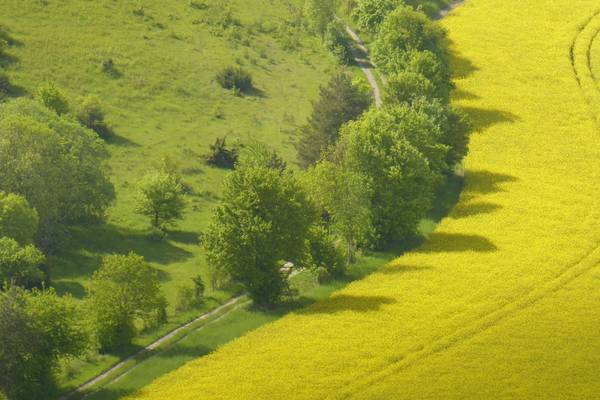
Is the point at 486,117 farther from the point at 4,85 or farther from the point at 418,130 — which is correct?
the point at 4,85

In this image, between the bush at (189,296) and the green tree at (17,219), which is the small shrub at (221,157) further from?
the green tree at (17,219)

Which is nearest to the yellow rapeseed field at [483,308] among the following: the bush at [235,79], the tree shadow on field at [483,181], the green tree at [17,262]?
the tree shadow on field at [483,181]

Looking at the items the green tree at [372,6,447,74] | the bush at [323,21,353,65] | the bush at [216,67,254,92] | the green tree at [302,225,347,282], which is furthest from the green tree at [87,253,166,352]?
the bush at [323,21,353,65]

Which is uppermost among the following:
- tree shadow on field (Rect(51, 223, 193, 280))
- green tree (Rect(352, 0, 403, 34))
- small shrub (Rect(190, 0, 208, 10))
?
green tree (Rect(352, 0, 403, 34))

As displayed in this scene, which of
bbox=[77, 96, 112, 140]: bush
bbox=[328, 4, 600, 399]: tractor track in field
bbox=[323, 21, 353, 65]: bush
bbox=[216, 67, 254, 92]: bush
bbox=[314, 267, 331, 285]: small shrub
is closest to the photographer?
bbox=[328, 4, 600, 399]: tractor track in field

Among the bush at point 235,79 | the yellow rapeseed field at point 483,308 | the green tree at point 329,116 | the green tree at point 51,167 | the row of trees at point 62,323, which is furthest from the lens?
the bush at point 235,79

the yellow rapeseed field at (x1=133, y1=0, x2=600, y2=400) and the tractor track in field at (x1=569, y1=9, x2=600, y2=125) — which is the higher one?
the tractor track in field at (x1=569, y1=9, x2=600, y2=125)

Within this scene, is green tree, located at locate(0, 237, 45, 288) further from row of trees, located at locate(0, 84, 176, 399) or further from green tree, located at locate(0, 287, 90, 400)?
green tree, located at locate(0, 287, 90, 400)
